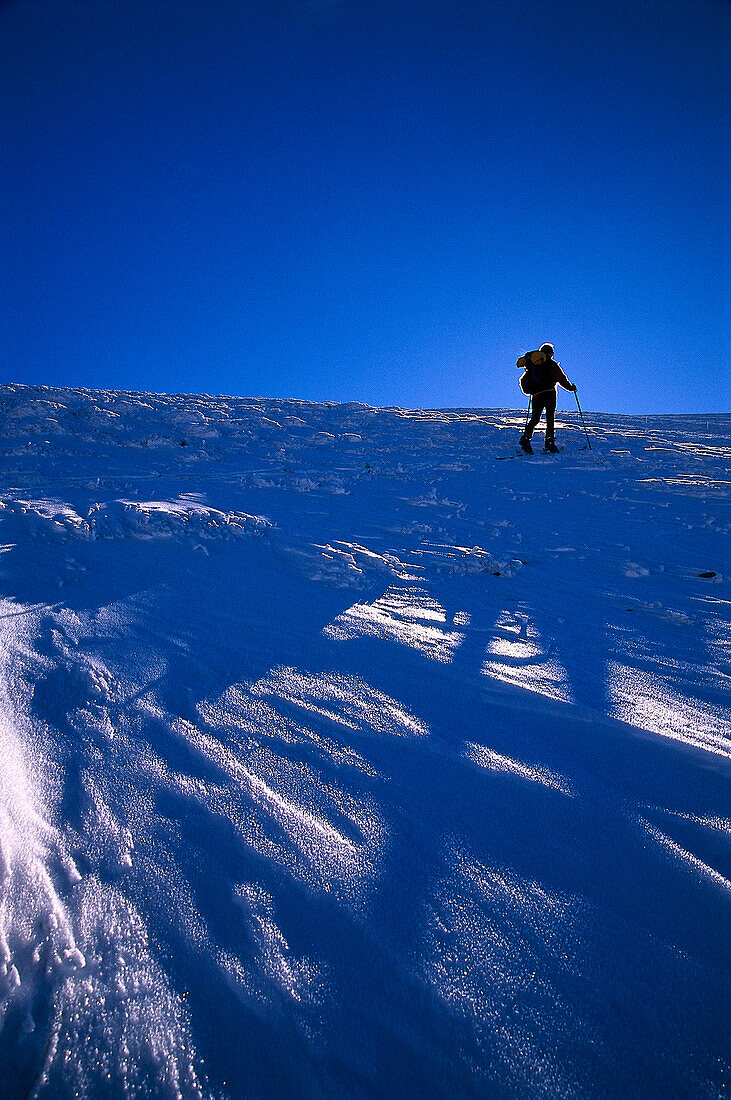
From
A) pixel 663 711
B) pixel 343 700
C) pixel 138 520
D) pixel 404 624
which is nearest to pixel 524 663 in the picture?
pixel 663 711

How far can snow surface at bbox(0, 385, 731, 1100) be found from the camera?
1.00 metres

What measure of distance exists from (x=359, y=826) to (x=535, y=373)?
9.13 meters

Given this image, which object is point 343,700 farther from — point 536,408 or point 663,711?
point 536,408

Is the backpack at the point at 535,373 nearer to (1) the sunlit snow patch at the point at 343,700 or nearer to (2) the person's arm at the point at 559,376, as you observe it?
(2) the person's arm at the point at 559,376

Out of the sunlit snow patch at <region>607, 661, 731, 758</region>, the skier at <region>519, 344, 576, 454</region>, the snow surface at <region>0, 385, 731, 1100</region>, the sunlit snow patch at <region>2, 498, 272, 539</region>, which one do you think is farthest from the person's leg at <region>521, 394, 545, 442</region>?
the sunlit snow patch at <region>607, 661, 731, 758</region>

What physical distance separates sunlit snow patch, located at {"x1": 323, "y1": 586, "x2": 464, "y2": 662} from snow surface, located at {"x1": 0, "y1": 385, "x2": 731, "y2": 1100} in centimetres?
2

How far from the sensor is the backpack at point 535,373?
29.0ft

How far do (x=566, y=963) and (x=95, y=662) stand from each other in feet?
7.14

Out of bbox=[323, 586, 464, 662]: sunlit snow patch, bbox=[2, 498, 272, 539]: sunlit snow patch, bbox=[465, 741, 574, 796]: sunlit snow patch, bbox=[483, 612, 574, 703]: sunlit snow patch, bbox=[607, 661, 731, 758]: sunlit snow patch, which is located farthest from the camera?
bbox=[2, 498, 272, 539]: sunlit snow patch

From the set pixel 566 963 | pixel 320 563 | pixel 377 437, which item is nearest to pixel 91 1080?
pixel 566 963

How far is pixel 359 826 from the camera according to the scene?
4.88 ft

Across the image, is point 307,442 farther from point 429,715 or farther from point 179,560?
point 429,715

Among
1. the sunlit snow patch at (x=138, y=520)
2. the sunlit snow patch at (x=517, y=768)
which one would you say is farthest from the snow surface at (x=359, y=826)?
the sunlit snow patch at (x=138, y=520)

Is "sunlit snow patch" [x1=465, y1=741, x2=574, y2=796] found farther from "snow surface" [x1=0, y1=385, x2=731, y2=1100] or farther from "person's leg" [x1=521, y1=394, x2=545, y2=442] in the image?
"person's leg" [x1=521, y1=394, x2=545, y2=442]
